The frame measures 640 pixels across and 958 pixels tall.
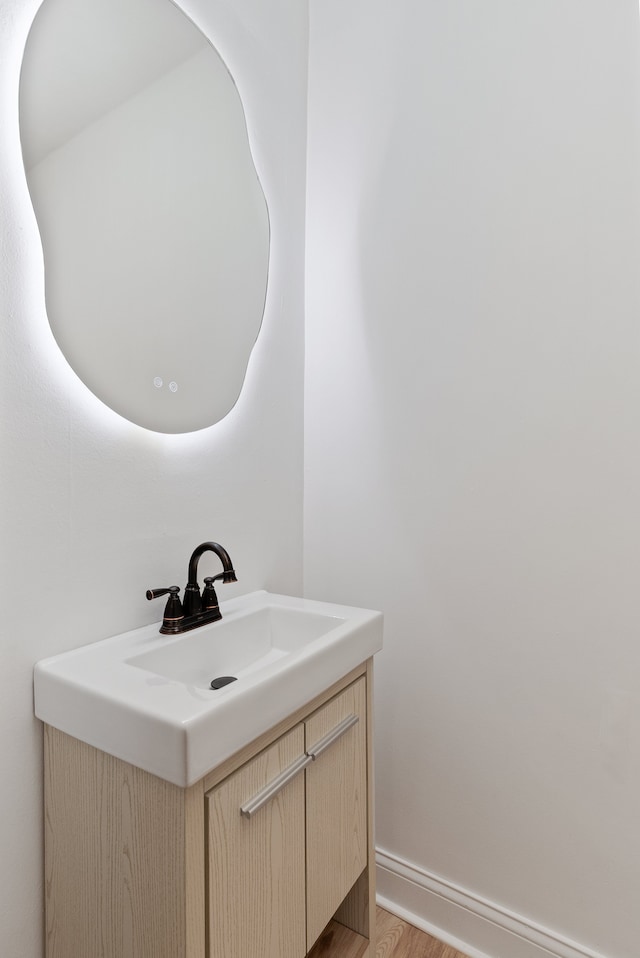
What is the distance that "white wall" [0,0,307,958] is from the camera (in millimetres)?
855

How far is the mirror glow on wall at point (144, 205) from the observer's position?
3.05ft

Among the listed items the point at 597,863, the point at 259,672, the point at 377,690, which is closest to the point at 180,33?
the point at 259,672

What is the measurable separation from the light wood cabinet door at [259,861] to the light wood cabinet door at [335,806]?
3 cm

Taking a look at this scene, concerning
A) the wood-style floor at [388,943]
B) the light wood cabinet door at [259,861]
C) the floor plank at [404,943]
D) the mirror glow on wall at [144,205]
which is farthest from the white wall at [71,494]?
the floor plank at [404,943]

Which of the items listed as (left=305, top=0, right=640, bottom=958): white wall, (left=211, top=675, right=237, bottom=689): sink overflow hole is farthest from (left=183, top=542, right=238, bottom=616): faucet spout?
(left=305, top=0, right=640, bottom=958): white wall

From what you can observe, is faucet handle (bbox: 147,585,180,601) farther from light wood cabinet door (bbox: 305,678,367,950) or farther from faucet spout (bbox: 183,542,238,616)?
light wood cabinet door (bbox: 305,678,367,950)

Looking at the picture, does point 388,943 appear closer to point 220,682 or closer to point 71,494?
point 220,682

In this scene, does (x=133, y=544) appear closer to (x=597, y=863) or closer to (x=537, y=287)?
(x=537, y=287)

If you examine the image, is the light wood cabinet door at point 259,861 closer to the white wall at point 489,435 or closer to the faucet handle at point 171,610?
the faucet handle at point 171,610

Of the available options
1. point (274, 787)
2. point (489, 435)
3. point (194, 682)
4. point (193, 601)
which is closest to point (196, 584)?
point (193, 601)

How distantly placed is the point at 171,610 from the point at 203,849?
0.42m

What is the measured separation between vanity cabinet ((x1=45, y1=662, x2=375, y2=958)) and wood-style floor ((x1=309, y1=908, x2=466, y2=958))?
0.25 m

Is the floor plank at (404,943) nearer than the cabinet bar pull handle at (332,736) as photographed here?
No

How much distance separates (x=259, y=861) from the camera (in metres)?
0.82
